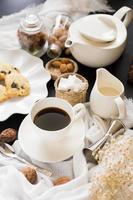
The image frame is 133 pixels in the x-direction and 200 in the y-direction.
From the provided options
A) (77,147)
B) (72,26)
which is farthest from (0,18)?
(77,147)

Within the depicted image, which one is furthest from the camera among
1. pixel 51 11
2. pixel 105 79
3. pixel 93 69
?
pixel 51 11

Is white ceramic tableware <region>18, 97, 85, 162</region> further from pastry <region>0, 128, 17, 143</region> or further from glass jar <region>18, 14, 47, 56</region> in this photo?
glass jar <region>18, 14, 47, 56</region>

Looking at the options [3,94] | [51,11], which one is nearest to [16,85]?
[3,94]

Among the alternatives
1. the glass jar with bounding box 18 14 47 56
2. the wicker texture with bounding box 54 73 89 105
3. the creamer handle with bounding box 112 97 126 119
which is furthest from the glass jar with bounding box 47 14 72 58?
the creamer handle with bounding box 112 97 126 119

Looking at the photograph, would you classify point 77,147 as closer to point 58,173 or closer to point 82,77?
point 58,173

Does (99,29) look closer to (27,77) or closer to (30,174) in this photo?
(27,77)

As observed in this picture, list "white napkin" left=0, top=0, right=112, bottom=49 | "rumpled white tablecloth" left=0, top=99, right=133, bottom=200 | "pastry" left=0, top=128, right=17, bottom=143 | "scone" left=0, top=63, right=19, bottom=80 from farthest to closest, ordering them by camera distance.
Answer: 1. "white napkin" left=0, top=0, right=112, bottom=49
2. "scone" left=0, top=63, right=19, bottom=80
3. "pastry" left=0, top=128, right=17, bottom=143
4. "rumpled white tablecloth" left=0, top=99, right=133, bottom=200
